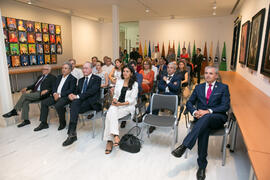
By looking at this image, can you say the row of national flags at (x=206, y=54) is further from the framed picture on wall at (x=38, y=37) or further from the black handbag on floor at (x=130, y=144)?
the black handbag on floor at (x=130, y=144)

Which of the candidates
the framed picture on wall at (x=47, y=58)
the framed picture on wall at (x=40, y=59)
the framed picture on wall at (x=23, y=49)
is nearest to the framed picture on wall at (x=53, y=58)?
the framed picture on wall at (x=47, y=58)

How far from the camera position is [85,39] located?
428 inches

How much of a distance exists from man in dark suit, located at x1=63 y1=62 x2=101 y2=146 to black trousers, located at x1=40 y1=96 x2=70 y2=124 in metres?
0.18

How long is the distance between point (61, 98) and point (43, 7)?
6.17 m

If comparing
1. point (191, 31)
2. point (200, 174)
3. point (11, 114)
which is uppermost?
point (191, 31)

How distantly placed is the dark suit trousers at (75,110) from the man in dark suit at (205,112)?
1855 millimetres

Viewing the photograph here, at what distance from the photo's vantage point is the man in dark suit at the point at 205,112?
246 centimetres

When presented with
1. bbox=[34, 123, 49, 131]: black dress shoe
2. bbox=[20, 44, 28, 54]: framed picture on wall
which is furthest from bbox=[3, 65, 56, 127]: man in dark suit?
bbox=[20, 44, 28, 54]: framed picture on wall

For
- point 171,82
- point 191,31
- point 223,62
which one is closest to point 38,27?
point 171,82

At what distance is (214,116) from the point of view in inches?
100

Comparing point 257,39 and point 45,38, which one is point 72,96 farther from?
point 45,38

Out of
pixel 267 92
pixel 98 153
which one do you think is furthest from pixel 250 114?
pixel 98 153

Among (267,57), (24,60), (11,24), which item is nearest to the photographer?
(267,57)

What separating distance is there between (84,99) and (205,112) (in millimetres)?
2241
